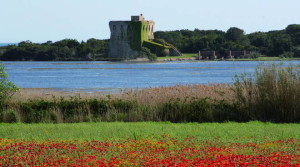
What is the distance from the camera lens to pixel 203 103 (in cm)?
2012

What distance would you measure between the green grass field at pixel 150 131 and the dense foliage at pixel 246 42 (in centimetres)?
8963

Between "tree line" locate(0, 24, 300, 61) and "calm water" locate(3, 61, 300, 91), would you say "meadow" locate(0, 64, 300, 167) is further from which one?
"tree line" locate(0, 24, 300, 61)

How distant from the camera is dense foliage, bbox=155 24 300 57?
11038cm

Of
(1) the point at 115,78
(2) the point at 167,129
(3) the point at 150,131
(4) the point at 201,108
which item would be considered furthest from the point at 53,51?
(3) the point at 150,131

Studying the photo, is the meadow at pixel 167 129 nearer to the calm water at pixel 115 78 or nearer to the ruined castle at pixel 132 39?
the calm water at pixel 115 78

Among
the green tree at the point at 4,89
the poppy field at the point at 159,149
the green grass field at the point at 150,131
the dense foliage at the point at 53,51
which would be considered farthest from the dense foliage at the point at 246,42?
the poppy field at the point at 159,149

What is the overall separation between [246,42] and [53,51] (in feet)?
150

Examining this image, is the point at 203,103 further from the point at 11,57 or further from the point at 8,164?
the point at 11,57

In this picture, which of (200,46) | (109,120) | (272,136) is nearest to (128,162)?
(272,136)

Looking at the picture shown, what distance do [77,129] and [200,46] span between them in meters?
114

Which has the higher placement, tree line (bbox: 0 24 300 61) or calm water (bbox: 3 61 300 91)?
tree line (bbox: 0 24 300 61)

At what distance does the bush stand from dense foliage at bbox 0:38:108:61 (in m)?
111

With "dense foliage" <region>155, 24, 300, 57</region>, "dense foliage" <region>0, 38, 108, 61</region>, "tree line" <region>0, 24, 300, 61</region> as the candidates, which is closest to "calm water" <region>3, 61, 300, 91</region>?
"dense foliage" <region>155, 24, 300, 57</region>

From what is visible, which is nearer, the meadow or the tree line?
the meadow
